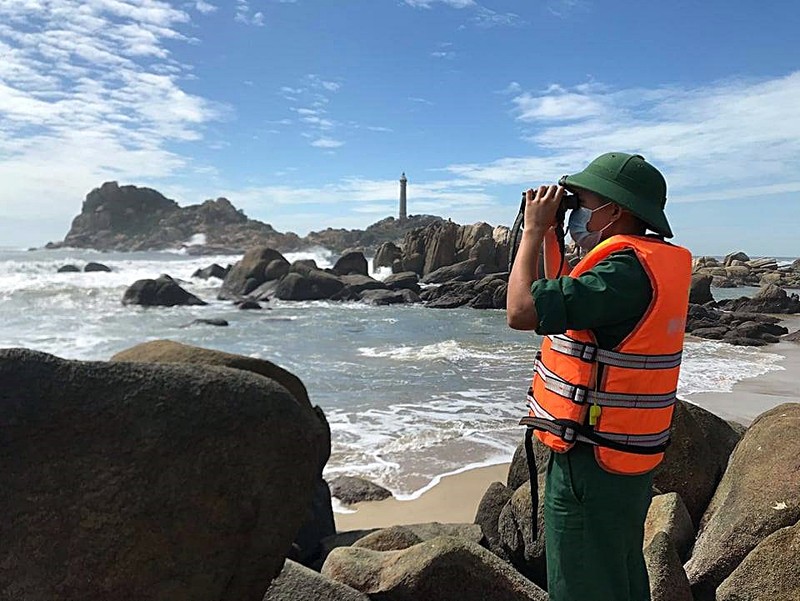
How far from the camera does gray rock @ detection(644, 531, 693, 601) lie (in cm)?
326

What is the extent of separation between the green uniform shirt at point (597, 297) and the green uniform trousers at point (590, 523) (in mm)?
432

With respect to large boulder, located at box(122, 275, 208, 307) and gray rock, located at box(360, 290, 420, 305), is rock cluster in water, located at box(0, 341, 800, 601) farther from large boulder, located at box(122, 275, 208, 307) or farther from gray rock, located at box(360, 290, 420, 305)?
gray rock, located at box(360, 290, 420, 305)

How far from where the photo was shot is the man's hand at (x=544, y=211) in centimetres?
242

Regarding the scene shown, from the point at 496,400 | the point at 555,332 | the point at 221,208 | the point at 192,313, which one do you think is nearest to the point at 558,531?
the point at 555,332

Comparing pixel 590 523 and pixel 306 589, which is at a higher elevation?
pixel 590 523

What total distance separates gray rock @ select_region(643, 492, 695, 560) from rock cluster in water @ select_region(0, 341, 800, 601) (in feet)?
0.91

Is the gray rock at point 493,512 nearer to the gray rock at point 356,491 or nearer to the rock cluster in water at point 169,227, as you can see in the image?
the gray rock at point 356,491

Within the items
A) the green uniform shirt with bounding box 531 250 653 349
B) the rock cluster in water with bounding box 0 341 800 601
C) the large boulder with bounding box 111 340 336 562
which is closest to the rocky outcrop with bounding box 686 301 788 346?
the large boulder with bounding box 111 340 336 562

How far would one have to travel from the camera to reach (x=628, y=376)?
2.26 m

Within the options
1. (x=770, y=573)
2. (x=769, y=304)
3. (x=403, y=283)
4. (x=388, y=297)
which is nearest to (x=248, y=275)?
(x=388, y=297)

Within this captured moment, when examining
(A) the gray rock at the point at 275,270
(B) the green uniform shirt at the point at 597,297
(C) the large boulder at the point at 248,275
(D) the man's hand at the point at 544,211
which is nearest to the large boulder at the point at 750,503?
(B) the green uniform shirt at the point at 597,297

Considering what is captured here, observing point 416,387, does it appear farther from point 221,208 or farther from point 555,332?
point 221,208

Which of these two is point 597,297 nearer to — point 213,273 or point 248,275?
point 248,275

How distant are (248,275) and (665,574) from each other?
3148cm
